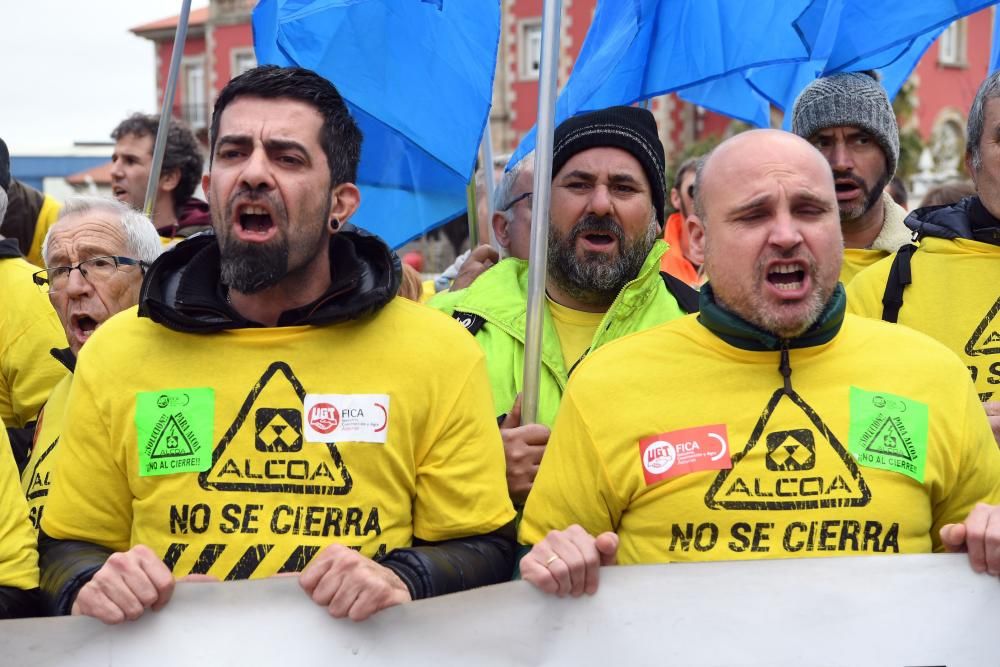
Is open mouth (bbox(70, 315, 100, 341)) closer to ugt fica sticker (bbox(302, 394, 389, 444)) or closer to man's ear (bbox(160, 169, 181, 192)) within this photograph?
ugt fica sticker (bbox(302, 394, 389, 444))

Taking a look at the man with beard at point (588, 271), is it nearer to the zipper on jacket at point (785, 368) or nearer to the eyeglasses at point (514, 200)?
the eyeglasses at point (514, 200)

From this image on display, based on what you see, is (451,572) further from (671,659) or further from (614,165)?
(614,165)

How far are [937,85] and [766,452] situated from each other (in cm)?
4341

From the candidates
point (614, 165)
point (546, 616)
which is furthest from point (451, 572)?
point (614, 165)

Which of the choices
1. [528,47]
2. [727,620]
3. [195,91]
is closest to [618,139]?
[727,620]

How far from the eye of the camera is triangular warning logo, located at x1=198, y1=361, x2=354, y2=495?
Result: 2998 mm

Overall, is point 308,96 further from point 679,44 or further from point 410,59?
point 679,44

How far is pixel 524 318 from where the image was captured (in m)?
4.08

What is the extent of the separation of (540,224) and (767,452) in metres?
1.08

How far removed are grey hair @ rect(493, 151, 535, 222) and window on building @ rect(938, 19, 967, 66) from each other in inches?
1634

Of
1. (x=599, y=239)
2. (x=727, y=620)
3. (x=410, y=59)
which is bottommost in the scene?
(x=727, y=620)

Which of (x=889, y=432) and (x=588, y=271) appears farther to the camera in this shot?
(x=588, y=271)

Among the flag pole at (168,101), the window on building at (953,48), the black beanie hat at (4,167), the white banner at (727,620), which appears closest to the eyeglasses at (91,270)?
the flag pole at (168,101)

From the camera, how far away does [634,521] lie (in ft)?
10.0
